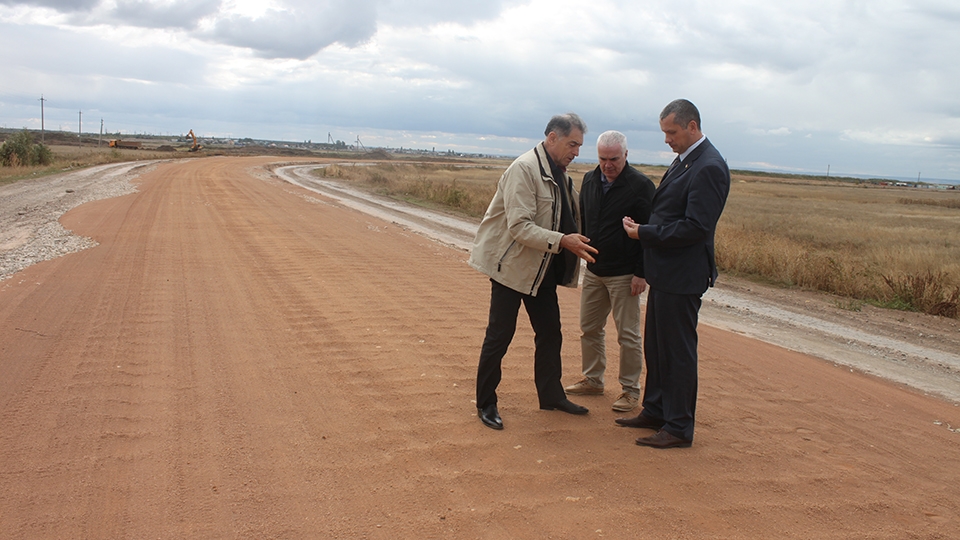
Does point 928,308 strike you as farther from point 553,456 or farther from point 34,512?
point 34,512

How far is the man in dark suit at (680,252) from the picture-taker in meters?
3.77

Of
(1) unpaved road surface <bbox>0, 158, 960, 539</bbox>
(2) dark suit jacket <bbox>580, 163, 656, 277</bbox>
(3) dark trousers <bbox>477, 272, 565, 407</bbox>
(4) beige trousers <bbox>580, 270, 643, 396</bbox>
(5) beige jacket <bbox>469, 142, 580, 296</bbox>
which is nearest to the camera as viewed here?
(1) unpaved road surface <bbox>0, 158, 960, 539</bbox>

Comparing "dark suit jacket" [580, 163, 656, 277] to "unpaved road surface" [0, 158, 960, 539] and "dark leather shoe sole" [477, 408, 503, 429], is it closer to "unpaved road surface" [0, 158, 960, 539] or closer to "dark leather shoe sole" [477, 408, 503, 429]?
"unpaved road surface" [0, 158, 960, 539]

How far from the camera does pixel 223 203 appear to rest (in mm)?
17703

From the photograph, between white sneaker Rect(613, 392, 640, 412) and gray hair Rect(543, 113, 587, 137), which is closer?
gray hair Rect(543, 113, 587, 137)

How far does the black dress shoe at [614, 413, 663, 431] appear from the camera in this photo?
4.31 m

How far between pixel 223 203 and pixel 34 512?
15.6 metres

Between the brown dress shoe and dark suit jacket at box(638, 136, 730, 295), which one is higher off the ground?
dark suit jacket at box(638, 136, 730, 295)

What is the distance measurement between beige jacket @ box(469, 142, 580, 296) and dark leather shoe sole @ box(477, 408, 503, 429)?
87cm

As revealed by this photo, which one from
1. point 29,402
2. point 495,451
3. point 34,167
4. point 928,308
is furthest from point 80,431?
point 34,167

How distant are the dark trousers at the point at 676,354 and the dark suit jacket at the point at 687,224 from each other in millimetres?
108

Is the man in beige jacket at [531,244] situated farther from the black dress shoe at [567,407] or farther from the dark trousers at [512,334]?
the black dress shoe at [567,407]

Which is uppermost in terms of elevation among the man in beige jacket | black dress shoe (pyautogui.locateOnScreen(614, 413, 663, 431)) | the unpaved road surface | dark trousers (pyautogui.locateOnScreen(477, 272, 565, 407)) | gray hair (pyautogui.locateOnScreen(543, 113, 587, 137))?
gray hair (pyautogui.locateOnScreen(543, 113, 587, 137))

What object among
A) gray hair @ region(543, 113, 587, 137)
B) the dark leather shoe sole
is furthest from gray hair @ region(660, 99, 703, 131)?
the dark leather shoe sole
